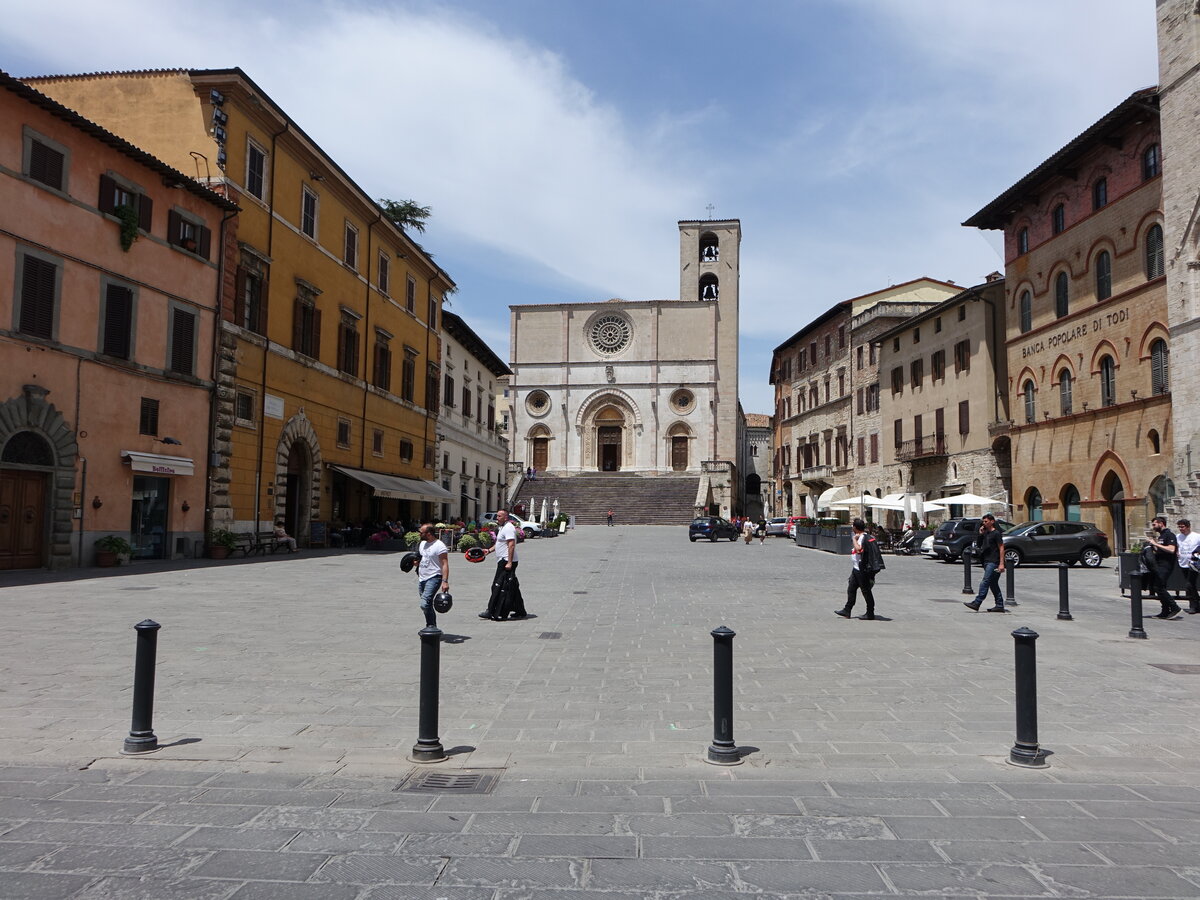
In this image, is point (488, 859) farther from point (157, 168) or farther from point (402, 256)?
point (402, 256)

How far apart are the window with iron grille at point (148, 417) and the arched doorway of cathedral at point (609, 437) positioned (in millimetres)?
52927

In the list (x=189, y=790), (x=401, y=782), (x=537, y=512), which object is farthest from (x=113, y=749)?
(x=537, y=512)

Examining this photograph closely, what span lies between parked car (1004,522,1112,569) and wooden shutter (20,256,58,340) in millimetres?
23327

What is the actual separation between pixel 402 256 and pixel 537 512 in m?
28.4

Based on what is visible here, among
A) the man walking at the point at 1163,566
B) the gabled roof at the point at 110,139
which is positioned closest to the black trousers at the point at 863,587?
the man walking at the point at 1163,566

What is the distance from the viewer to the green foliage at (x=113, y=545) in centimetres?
1822

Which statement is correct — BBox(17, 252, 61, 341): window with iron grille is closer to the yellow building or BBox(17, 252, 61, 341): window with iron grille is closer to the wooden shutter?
the wooden shutter

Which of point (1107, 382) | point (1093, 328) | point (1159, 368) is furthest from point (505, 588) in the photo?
point (1093, 328)

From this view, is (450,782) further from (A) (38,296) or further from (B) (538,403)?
(B) (538,403)

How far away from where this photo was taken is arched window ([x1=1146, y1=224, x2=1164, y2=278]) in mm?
25922

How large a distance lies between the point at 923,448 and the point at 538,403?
37.1 metres

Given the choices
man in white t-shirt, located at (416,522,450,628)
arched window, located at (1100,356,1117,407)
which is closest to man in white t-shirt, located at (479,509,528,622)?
man in white t-shirt, located at (416,522,450,628)

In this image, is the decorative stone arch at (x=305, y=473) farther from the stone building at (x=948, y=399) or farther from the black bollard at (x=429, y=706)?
the stone building at (x=948, y=399)

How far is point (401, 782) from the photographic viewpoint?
16.0 feet
